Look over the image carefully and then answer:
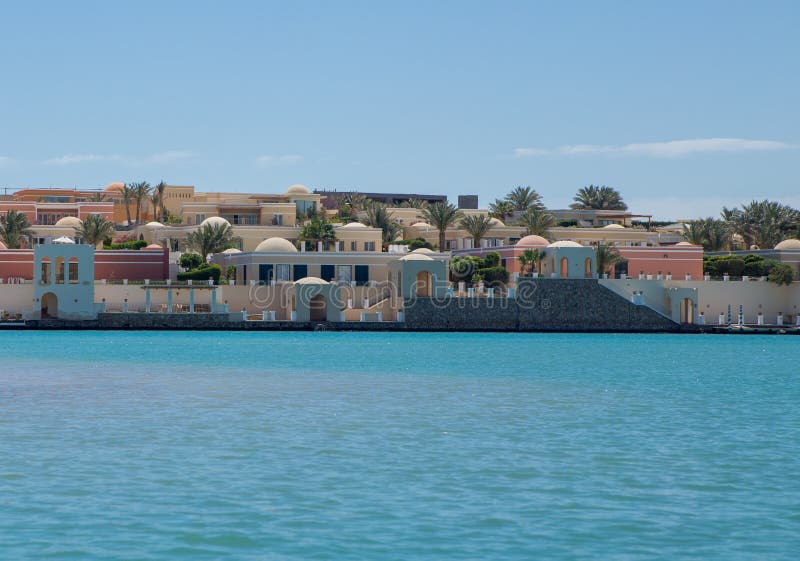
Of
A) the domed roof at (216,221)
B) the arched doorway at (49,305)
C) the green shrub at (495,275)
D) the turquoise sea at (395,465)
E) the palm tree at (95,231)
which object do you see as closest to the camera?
the turquoise sea at (395,465)

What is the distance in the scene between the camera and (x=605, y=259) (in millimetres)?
82812

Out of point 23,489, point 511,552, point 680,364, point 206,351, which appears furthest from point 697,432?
point 206,351

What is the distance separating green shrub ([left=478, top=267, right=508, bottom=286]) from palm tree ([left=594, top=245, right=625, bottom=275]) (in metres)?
6.21

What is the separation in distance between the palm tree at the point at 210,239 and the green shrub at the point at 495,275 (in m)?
18.9

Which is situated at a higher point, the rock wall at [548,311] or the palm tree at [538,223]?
the palm tree at [538,223]

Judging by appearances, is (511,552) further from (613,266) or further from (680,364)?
(613,266)

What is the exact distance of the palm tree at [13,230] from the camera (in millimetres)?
88688

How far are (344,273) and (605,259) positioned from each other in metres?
17.4

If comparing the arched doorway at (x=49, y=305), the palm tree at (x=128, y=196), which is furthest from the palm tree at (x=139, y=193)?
the arched doorway at (x=49, y=305)

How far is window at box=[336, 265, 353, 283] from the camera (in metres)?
81.2

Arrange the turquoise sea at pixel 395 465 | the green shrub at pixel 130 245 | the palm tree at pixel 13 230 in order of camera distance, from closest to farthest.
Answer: the turquoise sea at pixel 395 465
the green shrub at pixel 130 245
the palm tree at pixel 13 230

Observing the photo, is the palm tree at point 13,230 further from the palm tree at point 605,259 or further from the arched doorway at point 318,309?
the palm tree at point 605,259

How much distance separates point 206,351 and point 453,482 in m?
37.6

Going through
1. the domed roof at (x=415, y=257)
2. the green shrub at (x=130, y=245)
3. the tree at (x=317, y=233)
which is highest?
the tree at (x=317, y=233)
